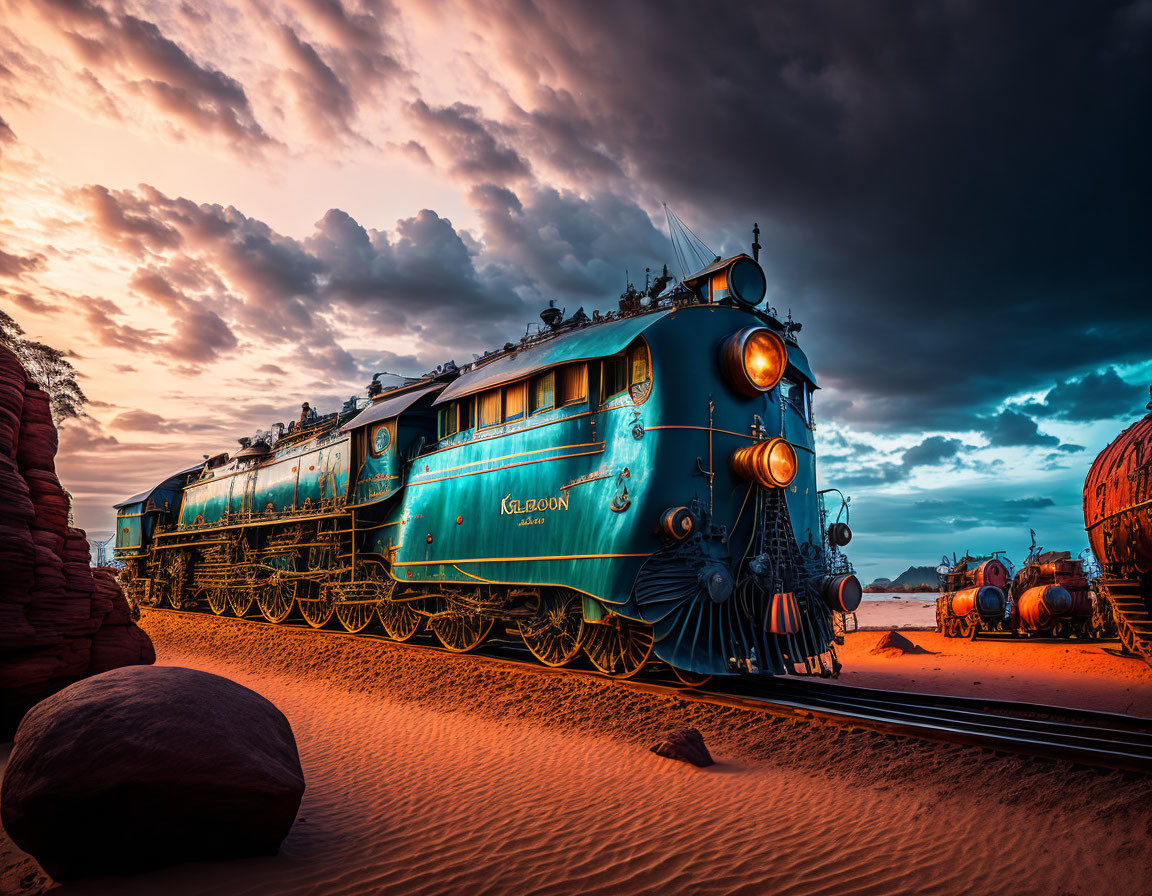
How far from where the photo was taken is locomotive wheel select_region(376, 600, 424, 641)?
1457cm

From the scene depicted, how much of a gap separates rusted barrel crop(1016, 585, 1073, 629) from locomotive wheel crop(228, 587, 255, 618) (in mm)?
23844

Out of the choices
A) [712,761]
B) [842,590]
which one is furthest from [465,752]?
[842,590]

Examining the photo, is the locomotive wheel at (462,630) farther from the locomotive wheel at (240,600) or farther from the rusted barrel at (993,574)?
the rusted barrel at (993,574)

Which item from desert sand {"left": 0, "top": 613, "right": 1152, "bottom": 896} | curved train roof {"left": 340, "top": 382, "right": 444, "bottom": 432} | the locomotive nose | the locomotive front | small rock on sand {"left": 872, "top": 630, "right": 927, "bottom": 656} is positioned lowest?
small rock on sand {"left": 872, "top": 630, "right": 927, "bottom": 656}

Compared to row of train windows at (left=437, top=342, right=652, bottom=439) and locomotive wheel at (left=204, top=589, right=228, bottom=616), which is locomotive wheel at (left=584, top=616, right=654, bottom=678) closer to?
row of train windows at (left=437, top=342, right=652, bottom=439)

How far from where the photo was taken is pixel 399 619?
15.1m

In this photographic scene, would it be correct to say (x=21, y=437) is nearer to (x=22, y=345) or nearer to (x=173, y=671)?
(x=173, y=671)

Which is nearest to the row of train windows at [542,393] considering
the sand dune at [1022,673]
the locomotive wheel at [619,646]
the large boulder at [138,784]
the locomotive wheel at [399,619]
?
the locomotive wheel at [619,646]

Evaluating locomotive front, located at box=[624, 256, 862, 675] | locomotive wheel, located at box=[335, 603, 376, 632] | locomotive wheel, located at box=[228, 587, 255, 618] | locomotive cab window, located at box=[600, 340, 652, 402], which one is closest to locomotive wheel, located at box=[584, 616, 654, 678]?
locomotive front, located at box=[624, 256, 862, 675]

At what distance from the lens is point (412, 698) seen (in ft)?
36.5

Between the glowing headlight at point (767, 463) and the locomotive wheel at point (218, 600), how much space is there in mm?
19371

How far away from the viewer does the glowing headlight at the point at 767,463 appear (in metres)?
9.90

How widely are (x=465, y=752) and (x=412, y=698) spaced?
3084mm

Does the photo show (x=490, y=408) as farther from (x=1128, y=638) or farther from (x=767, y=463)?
(x=1128, y=638)
